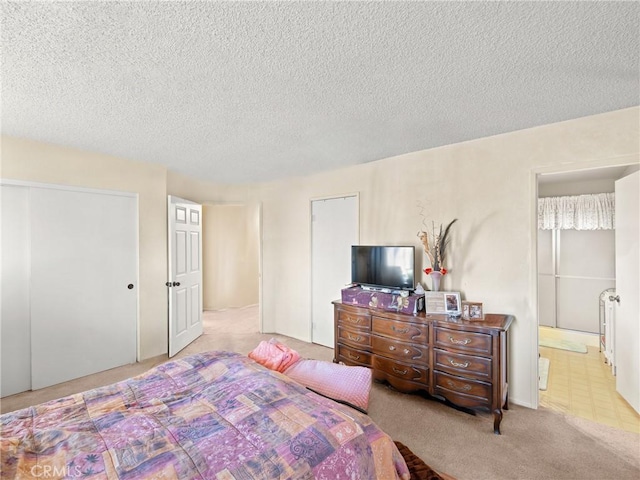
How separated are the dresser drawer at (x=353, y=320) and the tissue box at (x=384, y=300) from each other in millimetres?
108

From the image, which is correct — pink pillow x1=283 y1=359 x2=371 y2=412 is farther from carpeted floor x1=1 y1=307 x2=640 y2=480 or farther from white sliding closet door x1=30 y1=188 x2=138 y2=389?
white sliding closet door x1=30 y1=188 x2=138 y2=389

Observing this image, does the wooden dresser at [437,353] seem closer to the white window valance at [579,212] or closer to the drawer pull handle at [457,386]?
the drawer pull handle at [457,386]

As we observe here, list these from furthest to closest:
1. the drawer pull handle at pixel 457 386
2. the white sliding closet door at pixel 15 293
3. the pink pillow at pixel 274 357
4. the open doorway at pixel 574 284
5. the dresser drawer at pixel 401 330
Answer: the open doorway at pixel 574 284 → the white sliding closet door at pixel 15 293 → the dresser drawer at pixel 401 330 → the drawer pull handle at pixel 457 386 → the pink pillow at pixel 274 357

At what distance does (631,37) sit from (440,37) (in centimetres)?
91

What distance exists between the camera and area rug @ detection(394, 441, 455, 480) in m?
1.75

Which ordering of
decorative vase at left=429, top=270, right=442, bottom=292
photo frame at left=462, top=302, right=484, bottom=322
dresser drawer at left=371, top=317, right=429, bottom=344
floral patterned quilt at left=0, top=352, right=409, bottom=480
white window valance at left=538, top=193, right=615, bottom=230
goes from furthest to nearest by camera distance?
white window valance at left=538, top=193, right=615, bottom=230
decorative vase at left=429, top=270, right=442, bottom=292
dresser drawer at left=371, top=317, right=429, bottom=344
photo frame at left=462, top=302, right=484, bottom=322
floral patterned quilt at left=0, top=352, right=409, bottom=480

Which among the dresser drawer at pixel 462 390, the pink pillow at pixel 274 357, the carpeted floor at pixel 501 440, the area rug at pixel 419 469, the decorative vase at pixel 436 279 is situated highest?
the decorative vase at pixel 436 279

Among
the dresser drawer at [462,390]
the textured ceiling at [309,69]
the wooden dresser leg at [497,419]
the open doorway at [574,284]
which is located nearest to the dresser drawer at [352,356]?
the dresser drawer at [462,390]

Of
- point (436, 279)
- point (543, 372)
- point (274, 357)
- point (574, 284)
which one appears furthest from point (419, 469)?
point (574, 284)

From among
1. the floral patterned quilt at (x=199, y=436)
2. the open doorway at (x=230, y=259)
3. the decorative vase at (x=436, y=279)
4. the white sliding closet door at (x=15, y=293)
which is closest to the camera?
the floral patterned quilt at (x=199, y=436)

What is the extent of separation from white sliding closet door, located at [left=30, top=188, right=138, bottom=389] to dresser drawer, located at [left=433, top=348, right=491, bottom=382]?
134 inches

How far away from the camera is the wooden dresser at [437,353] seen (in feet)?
7.56

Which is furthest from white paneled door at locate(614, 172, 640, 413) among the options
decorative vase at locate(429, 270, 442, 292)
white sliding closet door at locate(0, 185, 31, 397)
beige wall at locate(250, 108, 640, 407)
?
white sliding closet door at locate(0, 185, 31, 397)

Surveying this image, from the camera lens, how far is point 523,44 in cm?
147
